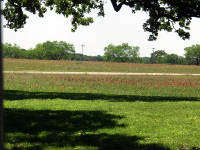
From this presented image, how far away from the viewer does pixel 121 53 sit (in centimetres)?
14175

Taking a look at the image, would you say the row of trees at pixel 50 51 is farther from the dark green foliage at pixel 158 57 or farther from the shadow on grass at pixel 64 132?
the shadow on grass at pixel 64 132

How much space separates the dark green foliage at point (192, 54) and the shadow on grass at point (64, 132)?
142 m

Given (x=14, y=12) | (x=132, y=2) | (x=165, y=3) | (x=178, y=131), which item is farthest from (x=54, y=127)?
(x=14, y=12)

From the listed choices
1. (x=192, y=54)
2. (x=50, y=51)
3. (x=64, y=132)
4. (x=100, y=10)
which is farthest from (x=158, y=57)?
(x=64, y=132)

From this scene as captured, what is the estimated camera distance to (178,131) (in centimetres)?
847

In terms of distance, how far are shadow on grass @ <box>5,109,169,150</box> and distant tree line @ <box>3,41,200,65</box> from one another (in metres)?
128

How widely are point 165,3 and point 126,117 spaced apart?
10.4 metres

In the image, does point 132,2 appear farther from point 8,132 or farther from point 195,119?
point 8,132

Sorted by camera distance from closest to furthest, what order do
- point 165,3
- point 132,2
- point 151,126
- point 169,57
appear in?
point 151,126
point 132,2
point 165,3
point 169,57

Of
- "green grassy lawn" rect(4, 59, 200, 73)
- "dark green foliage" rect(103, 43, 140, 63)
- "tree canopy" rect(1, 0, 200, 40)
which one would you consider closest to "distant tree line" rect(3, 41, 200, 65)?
"dark green foliage" rect(103, 43, 140, 63)

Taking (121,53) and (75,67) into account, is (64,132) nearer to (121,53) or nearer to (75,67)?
(75,67)

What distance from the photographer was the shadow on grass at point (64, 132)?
6680mm

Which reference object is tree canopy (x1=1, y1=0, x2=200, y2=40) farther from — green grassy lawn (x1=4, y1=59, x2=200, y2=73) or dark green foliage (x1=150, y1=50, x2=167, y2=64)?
dark green foliage (x1=150, y1=50, x2=167, y2=64)

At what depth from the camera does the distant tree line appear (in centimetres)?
13850
